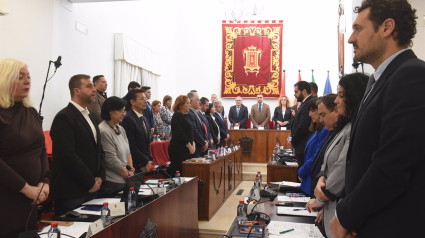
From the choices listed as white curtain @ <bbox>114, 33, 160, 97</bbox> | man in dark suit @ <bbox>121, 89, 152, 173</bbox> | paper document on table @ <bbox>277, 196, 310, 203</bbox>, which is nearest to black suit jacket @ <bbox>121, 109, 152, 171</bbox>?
man in dark suit @ <bbox>121, 89, 152, 173</bbox>

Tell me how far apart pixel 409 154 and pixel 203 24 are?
11.0 m

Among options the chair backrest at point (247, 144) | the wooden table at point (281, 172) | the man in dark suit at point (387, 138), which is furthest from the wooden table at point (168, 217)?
the chair backrest at point (247, 144)

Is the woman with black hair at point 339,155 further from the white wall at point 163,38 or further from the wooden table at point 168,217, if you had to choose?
the white wall at point 163,38

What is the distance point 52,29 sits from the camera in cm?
490

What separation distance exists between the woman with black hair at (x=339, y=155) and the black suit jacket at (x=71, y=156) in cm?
153

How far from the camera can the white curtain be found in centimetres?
720

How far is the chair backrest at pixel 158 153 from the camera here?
5.57m

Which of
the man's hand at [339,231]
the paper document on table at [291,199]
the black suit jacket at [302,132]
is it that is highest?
the black suit jacket at [302,132]

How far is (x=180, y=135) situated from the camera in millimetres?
4719

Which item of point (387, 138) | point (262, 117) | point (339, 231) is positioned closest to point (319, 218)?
point (339, 231)

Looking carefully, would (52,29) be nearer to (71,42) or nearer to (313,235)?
(71,42)

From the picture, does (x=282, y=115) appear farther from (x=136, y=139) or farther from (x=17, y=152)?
(x=17, y=152)

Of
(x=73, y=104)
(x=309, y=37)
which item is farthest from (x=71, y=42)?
(x=309, y=37)

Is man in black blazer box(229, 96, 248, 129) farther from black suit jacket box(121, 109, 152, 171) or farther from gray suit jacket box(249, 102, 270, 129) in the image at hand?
black suit jacket box(121, 109, 152, 171)
